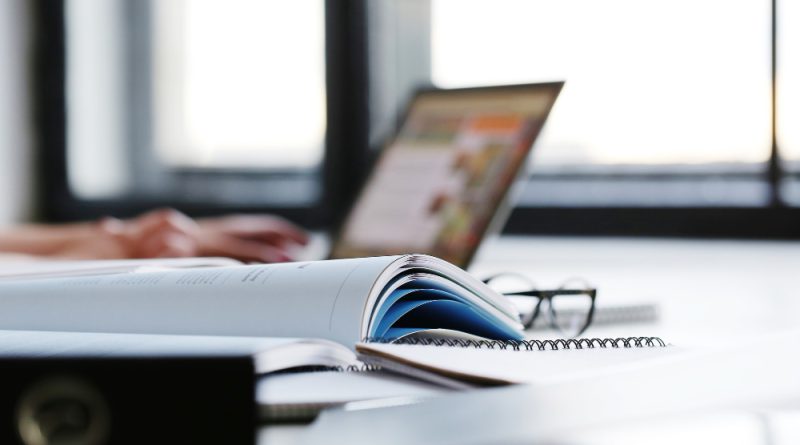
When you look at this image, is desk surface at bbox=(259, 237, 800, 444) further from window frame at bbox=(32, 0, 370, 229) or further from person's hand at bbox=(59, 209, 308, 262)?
window frame at bbox=(32, 0, 370, 229)

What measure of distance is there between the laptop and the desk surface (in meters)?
0.11

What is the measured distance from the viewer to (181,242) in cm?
120

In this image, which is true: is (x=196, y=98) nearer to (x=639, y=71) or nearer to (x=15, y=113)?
(x=15, y=113)

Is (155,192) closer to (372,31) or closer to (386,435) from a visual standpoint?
(372,31)

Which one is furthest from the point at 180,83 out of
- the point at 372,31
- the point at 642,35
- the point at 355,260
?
the point at 355,260

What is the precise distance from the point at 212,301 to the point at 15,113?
187 centimetres

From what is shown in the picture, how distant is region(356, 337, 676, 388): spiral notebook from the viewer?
439mm

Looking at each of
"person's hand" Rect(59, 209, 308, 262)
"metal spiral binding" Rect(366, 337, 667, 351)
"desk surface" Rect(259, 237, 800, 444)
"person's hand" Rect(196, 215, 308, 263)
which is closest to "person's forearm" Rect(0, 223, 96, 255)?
"person's hand" Rect(59, 209, 308, 262)

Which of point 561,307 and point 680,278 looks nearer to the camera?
point 561,307

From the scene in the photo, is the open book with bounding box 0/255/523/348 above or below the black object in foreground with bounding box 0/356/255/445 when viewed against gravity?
below

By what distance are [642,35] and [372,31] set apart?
1.78 feet

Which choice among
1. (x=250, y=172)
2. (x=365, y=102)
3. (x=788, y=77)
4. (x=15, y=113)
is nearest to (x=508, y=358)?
(x=788, y=77)

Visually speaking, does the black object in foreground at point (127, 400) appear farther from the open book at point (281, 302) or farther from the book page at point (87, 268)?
the book page at point (87, 268)

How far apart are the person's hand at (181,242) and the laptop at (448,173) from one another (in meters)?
0.09
